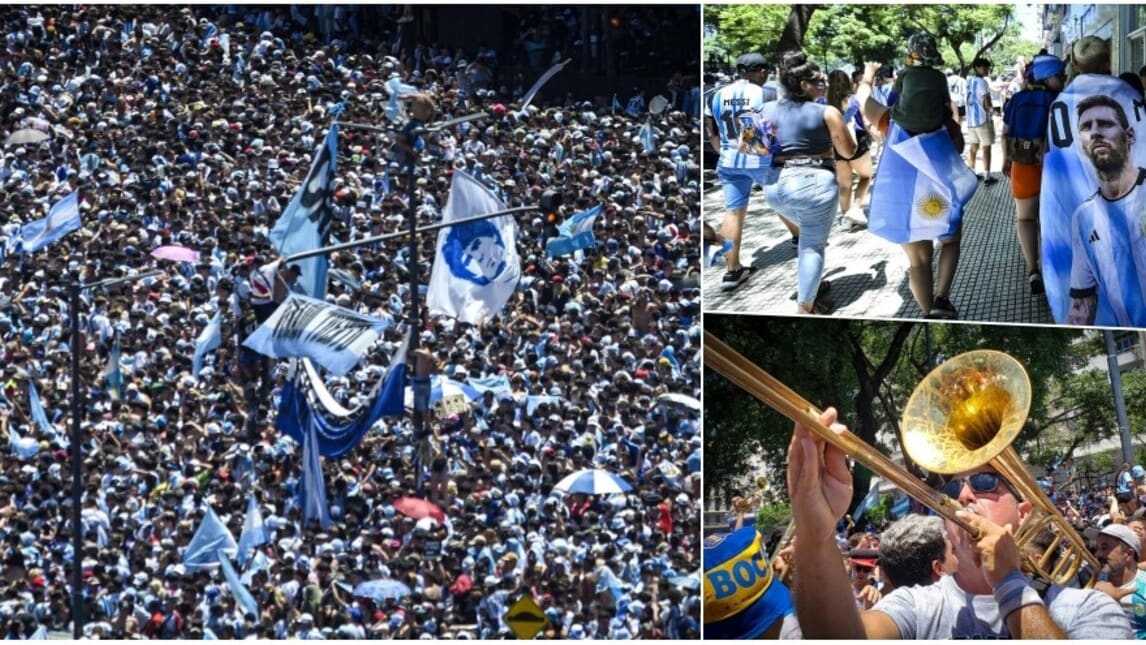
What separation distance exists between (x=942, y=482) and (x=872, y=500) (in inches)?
61.9

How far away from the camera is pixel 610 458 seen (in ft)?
70.4

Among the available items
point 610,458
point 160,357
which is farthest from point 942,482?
point 160,357

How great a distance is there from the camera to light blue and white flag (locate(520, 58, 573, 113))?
86.7ft

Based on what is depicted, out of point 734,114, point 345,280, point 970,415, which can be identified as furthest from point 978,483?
point 345,280

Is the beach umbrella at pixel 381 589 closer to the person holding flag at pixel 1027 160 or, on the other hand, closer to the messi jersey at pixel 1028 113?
the person holding flag at pixel 1027 160

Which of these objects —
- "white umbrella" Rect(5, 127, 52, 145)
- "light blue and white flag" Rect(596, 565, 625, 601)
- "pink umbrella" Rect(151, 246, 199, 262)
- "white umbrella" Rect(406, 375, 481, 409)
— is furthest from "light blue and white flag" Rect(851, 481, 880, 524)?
"white umbrella" Rect(5, 127, 52, 145)

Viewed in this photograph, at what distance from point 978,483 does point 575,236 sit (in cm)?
1100

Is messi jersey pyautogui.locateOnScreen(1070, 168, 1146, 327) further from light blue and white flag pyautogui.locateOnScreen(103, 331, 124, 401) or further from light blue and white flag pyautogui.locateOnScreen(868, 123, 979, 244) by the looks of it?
light blue and white flag pyautogui.locateOnScreen(103, 331, 124, 401)

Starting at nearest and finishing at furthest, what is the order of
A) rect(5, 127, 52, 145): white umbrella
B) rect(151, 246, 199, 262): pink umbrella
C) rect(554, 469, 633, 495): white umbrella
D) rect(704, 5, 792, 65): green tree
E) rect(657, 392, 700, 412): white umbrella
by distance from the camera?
rect(704, 5, 792, 65): green tree → rect(554, 469, 633, 495): white umbrella → rect(657, 392, 700, 412): white umbrella → rect(151, 246, 199, 262): pink umbrella → rect(5, 127, 52, 145): white umbrella

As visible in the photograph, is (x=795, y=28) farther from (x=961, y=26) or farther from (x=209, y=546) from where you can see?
(x=209, y=546)

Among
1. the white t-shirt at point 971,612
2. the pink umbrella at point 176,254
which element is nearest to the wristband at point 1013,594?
the white t-shirt at point 971,612

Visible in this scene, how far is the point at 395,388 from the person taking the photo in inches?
827

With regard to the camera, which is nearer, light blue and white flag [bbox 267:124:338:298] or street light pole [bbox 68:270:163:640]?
street light pole [bbox 68:270:163:640]

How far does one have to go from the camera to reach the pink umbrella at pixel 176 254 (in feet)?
80.0
